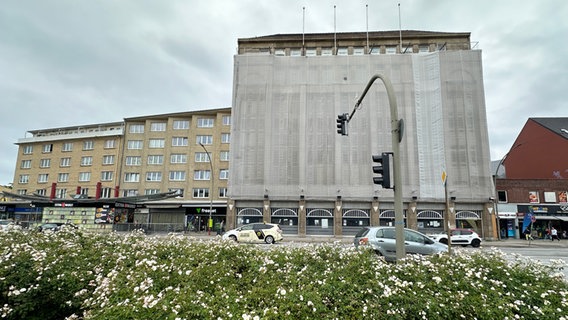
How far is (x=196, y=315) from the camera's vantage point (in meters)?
3.25

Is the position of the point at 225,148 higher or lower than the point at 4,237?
higher

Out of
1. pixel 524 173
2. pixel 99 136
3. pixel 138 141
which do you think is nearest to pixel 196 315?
pixel 138 141

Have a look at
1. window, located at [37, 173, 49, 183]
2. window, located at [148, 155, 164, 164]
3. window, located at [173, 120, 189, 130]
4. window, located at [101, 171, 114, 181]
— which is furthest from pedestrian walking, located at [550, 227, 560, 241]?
window, located at [37, 173, 49, 183]

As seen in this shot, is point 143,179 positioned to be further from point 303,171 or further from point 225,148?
point 303,171

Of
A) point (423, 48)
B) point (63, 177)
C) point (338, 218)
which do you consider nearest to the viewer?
point (338, 218)

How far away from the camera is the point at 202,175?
1596 inches

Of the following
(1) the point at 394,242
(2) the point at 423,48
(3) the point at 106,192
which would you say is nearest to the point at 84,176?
(3) the point at 106,192

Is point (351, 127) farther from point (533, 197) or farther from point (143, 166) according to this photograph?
point (143, 166)

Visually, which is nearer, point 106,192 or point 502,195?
point 502,195

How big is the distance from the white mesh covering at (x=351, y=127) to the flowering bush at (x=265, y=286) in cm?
2690

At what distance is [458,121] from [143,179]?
130 feet

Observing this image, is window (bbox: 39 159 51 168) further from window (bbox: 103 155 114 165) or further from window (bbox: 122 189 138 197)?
window (bbox: 122 189 138 197)

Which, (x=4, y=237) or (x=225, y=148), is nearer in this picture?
(x=4, y=237)

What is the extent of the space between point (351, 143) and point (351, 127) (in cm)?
199
